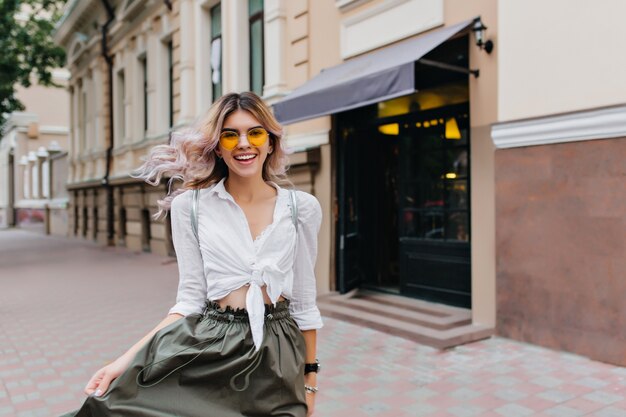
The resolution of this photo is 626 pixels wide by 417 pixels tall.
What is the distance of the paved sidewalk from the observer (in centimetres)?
416

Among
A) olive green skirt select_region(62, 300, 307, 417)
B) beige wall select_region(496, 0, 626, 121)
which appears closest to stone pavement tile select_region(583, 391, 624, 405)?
beige wall select_region(496, 0, 626, 121)

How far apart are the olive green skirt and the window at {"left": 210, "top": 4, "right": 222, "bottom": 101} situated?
1041cm

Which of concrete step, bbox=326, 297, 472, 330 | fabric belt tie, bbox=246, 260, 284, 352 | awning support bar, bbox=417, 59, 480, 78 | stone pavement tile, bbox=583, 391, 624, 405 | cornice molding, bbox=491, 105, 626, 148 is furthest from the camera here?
concrete step, bbox=326, 297, 472, 330

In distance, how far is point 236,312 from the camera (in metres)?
1.93

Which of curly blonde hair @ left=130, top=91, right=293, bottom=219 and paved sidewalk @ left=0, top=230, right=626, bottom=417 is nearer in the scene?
curly blonde hair @ left=130, top=91, right=293, bottom=219

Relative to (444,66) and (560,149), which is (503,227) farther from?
(444,66)

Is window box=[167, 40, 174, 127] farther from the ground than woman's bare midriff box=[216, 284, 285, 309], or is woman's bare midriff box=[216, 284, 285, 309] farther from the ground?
window box=[167, 40, 174, 127]

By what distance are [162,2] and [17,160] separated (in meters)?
22.5

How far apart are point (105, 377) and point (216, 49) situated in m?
11.0

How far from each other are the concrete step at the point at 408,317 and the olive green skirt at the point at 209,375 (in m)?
3.96

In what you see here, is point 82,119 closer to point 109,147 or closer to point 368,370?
point 109,147

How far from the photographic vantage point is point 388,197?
8.71 m

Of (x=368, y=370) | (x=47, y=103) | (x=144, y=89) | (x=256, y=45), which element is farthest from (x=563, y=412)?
(x=47, y=103)

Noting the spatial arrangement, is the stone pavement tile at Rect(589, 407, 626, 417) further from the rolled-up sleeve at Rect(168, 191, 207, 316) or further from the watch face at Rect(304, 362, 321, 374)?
the rolled-up sleeve at Rect(168, 191, 207, 316)
